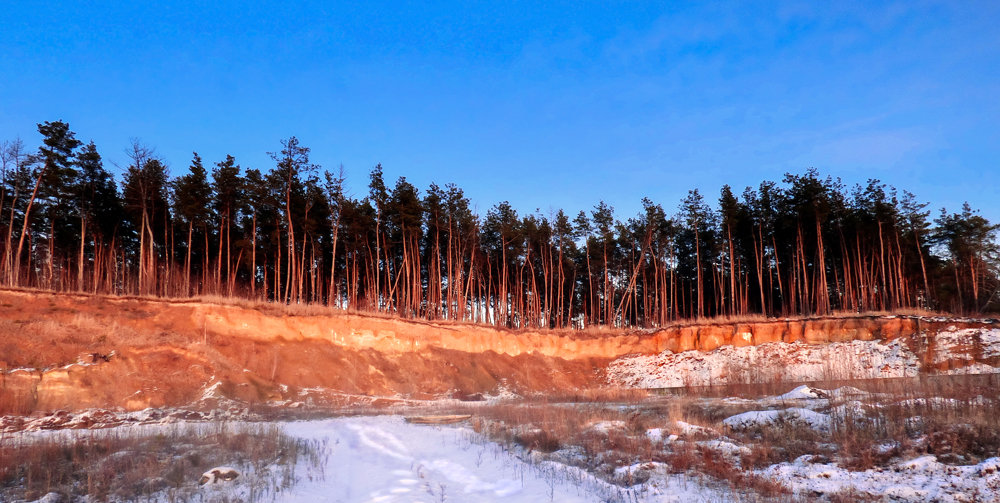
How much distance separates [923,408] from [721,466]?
5448 millimetres

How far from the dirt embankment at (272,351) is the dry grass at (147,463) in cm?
1004

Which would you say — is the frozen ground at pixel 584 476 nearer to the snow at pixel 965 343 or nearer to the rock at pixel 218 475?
the rock at pixel 218 475

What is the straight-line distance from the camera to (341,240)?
145ft

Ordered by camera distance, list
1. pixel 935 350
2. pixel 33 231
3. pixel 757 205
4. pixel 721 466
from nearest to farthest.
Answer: pixel 721 466 → pixel 935 350 → pixel 33 231 → pixel 757 205

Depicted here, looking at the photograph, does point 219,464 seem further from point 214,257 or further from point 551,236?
point 551,236

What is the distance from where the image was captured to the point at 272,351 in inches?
1088

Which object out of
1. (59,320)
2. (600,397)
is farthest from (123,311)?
(600,397)

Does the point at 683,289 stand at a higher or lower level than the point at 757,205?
lower

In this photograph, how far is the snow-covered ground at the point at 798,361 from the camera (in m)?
31.3

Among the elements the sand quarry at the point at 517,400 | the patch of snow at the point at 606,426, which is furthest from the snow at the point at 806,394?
the patch of snow at the point at 606,426

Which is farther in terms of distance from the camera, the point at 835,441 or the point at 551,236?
the point at 551,236

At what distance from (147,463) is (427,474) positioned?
4.50 metres

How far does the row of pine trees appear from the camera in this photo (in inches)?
1388

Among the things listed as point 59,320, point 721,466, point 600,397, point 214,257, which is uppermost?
point 214,257
